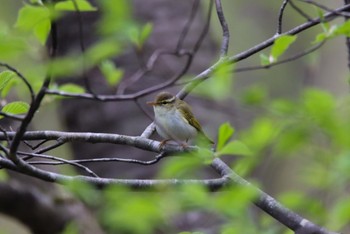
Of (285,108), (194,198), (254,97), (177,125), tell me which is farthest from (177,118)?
(194,198)

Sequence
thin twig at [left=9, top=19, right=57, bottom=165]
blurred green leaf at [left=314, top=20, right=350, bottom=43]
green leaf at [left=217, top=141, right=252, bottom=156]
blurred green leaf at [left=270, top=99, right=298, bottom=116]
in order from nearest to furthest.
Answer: thin twig at [left=9, top=19, right=57, bottom=165] → blurred green leaf at [left=314, top=20, right=350, bottom=43] → green leaf at [left=217, top=141, right=252, bottom=156] → blurred green leaf at [left=270, top=99, right=298, bottom=116]

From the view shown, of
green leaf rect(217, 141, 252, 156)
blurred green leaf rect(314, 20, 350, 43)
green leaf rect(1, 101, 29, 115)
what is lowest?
green leaf rect(1, 101, 29, 115)

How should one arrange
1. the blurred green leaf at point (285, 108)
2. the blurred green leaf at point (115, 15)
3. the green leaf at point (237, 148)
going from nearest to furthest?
the blurred green leaf at point (115, 15) < the green leaf at point (237, 148) < the blurred green leaf at point (285, 108)

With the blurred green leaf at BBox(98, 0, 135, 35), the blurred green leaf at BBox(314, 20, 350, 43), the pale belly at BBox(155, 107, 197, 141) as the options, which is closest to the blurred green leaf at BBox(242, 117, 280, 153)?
the blurred green leaf at BBox(314, 20, 350, 43)

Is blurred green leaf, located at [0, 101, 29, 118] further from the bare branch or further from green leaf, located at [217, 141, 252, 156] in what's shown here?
green leaf, located at [217, 141, 252, 156]

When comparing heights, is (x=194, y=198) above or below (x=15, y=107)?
above

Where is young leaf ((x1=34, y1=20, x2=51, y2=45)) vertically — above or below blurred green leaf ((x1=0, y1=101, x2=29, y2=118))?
above

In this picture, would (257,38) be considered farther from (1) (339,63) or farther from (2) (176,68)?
(2) (176,68)

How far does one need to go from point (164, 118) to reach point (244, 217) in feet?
6.68

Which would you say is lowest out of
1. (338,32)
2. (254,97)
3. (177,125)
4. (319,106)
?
(177,125)

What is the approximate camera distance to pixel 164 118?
3.65 metres

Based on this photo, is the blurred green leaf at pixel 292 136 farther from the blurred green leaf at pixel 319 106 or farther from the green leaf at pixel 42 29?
the green leaf at pixel 42 29

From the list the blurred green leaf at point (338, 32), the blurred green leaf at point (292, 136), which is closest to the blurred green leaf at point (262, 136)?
A: the blurred green leaf at point (292, 136)

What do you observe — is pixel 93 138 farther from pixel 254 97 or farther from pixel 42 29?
pixel 254 97
